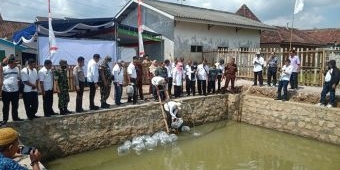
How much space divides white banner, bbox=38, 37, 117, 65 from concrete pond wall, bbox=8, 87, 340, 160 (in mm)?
4857

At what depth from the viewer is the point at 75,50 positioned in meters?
14.4

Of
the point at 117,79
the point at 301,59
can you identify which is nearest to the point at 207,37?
the point at 301,59

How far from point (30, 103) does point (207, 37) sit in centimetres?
1294

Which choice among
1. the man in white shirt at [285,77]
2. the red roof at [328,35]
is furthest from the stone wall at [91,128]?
the red roof at [328,35]

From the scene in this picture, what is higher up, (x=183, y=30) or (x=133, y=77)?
(x=183, y=30)

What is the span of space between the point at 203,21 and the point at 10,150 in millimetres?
16457

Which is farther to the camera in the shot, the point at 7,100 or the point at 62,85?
the point at 62,85

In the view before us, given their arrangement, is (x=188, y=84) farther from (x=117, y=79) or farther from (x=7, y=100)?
(x=7, y=100)

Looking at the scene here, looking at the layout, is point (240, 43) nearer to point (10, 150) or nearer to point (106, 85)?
point (106, 85)

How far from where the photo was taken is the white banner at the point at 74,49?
13.8 metres

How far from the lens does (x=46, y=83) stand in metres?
8.80

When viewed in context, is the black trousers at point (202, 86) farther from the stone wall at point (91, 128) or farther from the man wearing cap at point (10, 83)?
the man wearing cap at point (10, 83)

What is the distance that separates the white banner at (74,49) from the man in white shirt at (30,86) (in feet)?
17.5

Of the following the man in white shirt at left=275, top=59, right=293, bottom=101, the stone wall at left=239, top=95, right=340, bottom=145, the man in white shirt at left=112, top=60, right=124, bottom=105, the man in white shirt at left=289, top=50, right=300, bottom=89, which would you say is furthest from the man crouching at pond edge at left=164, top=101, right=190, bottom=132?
the man in white shirt at left=289, top=50, right=300, bottom=89
